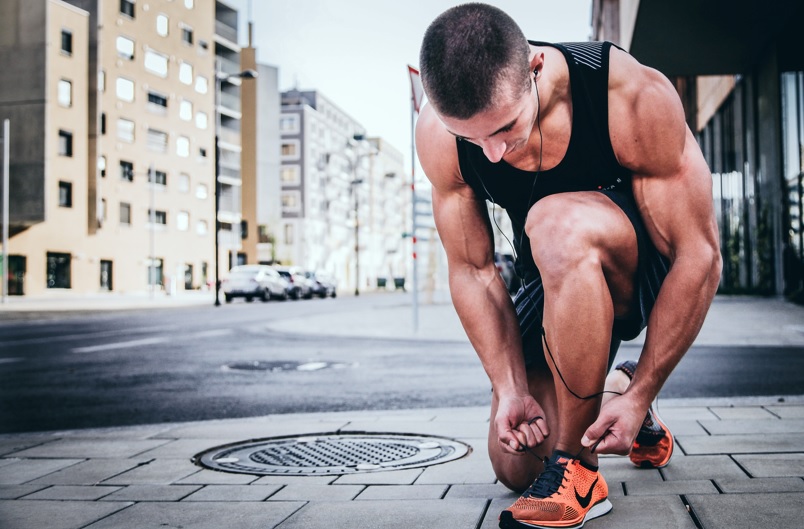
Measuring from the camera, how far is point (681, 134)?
2.41 metres

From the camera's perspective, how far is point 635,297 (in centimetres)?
265

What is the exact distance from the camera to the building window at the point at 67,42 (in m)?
41.3

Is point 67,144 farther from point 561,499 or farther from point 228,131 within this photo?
point 561,499

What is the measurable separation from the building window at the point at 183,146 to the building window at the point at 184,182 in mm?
1279

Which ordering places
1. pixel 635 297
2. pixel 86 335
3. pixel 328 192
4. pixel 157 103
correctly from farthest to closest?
1. pixel 328 192
2. pixel 157 103
3. pixel 86 335
4. pixel 635 297

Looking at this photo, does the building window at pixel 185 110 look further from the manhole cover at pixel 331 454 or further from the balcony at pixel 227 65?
the manhole cover at pixel 331 454

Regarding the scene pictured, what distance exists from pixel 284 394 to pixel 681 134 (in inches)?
176

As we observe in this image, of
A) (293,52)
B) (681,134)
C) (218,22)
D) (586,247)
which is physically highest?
(218,22)

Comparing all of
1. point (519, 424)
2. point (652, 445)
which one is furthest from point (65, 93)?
point (519, 424)

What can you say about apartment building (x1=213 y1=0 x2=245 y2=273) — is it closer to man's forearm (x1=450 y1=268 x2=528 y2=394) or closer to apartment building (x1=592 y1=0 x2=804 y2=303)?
apartment building (x1=592 y1=0 x2=804 y2=303)

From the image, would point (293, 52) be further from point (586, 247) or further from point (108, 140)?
point (108, 140)

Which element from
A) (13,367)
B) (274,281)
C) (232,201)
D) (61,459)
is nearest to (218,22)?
(232,201)

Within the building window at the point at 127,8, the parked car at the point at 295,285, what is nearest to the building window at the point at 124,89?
the building window at the point at 127,8

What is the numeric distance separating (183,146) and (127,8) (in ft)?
31.7
